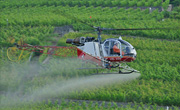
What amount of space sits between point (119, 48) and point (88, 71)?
6.00 meters

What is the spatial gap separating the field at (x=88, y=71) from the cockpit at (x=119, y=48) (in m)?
3.04

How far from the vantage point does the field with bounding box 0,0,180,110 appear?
1103 inches

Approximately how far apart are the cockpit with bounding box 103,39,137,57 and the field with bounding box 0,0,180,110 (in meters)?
3.04

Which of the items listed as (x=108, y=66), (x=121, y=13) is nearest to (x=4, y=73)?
(x=108, y=66)

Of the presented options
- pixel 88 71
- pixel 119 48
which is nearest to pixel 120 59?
pixel 119 48

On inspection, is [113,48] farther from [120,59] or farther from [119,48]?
[120,59]

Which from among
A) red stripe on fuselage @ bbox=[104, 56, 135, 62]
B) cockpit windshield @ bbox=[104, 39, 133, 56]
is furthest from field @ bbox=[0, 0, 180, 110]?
red stripe on fuselage @ bbox=[104, 56, 135, 62]

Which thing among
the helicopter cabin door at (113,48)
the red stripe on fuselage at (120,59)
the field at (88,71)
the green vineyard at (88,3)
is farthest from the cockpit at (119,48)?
the green vineyard at (88,3)

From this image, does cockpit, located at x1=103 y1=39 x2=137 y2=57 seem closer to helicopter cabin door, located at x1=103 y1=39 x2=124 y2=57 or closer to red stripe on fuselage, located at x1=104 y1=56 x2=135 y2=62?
helicopter cabin door, located at x1=103 y1=39 x2=124 y2=57

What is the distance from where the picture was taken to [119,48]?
26.0 metres

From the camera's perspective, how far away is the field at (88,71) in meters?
28.0

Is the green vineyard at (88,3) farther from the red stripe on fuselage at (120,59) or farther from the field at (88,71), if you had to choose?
the red stripe on fuselage at (120,59)

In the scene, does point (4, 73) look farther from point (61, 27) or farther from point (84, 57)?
point (61, 27)

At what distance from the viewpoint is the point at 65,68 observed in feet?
104
